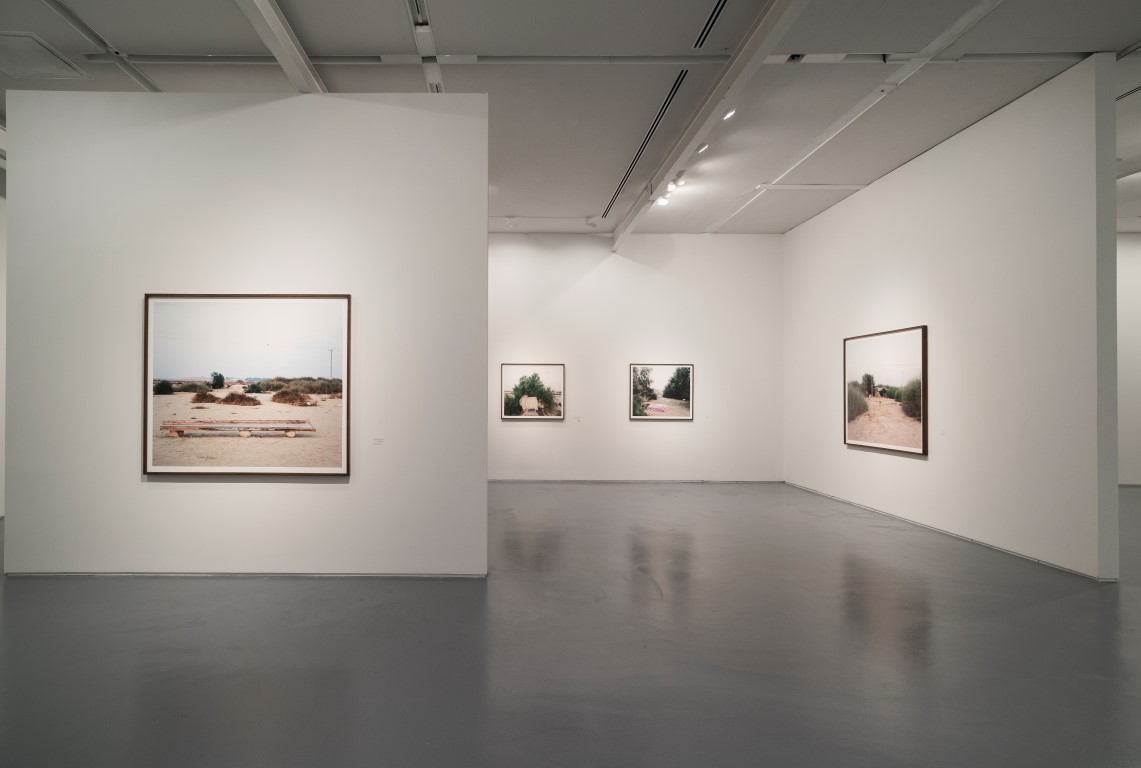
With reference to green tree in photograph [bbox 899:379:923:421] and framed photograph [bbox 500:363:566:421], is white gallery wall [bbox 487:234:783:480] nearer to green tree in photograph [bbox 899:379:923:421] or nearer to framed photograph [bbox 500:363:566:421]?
framed photograph [bbox 500:363:566:421]

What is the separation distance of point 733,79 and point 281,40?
498 centimetres

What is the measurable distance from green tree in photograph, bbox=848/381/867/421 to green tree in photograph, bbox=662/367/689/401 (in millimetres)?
3777

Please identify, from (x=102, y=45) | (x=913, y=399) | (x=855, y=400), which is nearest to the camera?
(x=102, y=45)

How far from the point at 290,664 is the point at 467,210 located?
4838 mm

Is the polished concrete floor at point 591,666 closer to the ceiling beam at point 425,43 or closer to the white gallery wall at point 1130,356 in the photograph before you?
the ceiling beam at point 425,43

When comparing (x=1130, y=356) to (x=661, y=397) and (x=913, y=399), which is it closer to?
(x=913, y=399)

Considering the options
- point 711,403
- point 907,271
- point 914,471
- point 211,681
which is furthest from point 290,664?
point 711,403

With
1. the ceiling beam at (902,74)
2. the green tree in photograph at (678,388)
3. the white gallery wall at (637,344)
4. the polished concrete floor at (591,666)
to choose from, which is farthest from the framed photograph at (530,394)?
the polished concrete floor at (591,666)

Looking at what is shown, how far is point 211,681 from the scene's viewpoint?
4.34 m

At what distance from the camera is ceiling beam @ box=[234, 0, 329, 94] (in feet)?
19.3

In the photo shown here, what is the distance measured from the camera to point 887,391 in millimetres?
10539

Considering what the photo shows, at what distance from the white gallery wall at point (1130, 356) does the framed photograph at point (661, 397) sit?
31.7 feet

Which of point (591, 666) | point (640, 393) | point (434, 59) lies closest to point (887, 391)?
point (640, 393)

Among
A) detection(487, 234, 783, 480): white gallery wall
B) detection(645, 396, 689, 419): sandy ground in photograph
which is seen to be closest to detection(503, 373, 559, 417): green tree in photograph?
detection(487, 234, 783, 480): white gallery wall
